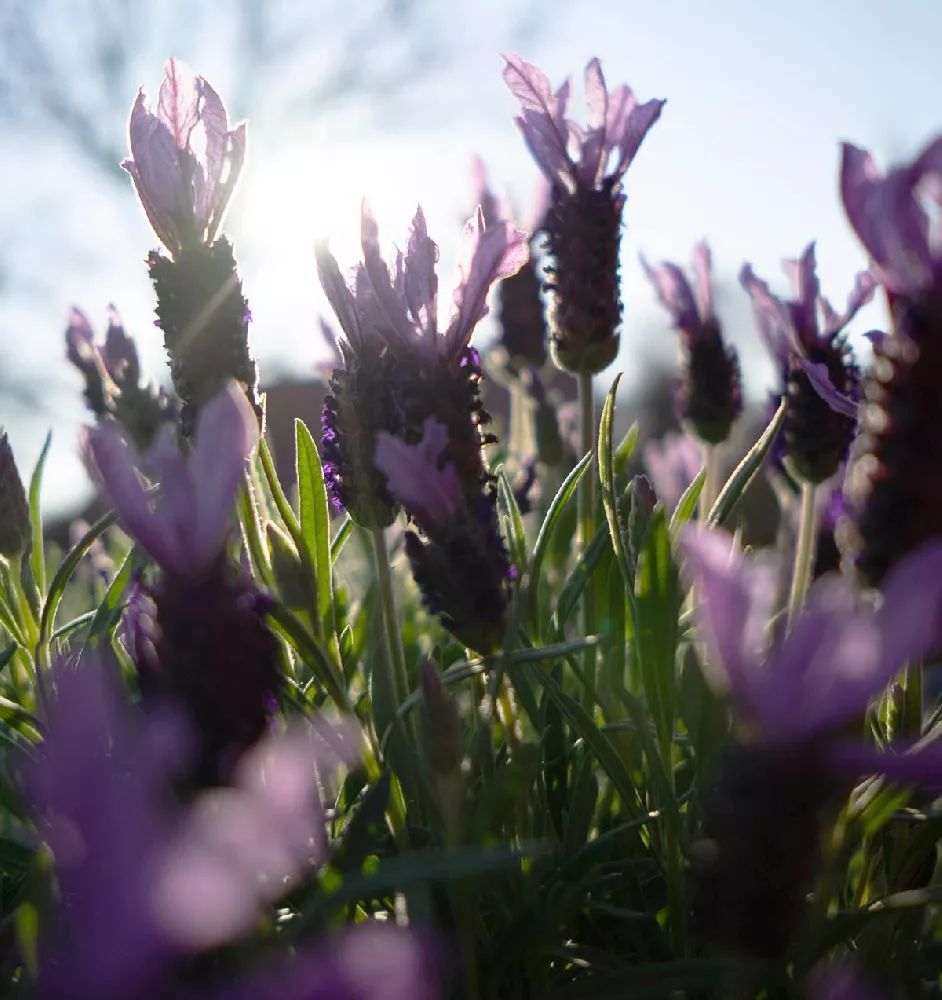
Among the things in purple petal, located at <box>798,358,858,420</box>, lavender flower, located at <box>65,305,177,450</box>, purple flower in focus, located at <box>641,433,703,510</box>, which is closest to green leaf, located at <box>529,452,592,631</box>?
purple petal, located at <box>798,358,858,420</box>

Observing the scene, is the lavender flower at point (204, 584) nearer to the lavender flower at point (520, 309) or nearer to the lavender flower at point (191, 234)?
the lavender flower at point (191, 234)

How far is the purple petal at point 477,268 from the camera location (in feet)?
2.34

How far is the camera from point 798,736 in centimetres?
44

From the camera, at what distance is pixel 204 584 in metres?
0.53

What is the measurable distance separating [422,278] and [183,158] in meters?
0.25

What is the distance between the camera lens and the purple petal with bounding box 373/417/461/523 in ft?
2.09

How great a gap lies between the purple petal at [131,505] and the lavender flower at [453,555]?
186mm

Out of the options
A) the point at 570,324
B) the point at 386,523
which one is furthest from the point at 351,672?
the point at 570,324

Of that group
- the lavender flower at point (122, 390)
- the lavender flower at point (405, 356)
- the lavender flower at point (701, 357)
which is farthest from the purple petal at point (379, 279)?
the lavender flower at point (122, 390)

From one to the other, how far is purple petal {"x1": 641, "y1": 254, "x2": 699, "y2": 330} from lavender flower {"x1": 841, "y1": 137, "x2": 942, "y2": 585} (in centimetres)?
78

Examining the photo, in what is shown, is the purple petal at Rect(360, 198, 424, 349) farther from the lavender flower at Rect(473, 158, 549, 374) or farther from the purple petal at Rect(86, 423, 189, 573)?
the lavender flower at Rect(473, 158, 549, 374)

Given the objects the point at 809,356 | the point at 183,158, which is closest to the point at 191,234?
the point at 183,158

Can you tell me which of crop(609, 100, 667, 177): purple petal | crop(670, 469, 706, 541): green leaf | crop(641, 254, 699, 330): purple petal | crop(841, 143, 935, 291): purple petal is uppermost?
crop(609, 100, 667, 177): purple petal

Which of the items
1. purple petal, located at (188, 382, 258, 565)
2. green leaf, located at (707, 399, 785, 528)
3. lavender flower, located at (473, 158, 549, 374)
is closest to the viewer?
purple petal, located at (188, 382, 258, 565)
